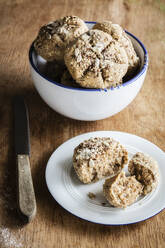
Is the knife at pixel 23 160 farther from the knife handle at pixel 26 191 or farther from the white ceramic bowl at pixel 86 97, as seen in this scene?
the white ceramic bowl at pixel 86 97

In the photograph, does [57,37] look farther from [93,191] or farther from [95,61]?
[93,191]

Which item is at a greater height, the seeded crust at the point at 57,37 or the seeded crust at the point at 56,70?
the seeded crust at the point at 57,37

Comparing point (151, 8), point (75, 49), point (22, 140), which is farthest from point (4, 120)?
point (151, 8)

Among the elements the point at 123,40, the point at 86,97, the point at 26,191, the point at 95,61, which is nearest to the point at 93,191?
the point at 26,191

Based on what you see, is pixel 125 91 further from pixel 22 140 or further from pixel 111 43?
pixel 22 140

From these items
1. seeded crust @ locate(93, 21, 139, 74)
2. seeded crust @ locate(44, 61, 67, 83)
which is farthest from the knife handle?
seeded crust @ locate(93, 21, 139, 74)

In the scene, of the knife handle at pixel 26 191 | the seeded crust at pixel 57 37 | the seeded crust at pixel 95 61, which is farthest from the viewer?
the seeded crust at pixel 57 37

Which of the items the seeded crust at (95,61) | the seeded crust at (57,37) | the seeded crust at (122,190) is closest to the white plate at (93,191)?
the seeded crust at (122,190)
